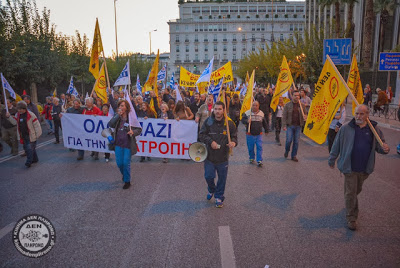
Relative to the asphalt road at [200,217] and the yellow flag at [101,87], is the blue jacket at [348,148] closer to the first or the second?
the asphalt road at [200,217]

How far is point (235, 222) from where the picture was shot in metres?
4.93

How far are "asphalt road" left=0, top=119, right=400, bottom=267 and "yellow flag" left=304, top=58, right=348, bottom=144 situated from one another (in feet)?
3.93

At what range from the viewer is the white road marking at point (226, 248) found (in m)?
3.78

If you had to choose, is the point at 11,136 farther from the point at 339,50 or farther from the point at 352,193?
the point at 339,50

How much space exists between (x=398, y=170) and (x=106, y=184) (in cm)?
664

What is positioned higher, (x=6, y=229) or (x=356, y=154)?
(x=356, y=154)

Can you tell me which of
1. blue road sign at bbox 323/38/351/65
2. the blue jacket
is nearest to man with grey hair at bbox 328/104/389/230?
the blue jacket

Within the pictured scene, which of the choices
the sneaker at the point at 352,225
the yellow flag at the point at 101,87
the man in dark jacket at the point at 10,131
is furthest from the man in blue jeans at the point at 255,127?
the man in dark jacket at the point at 10,131

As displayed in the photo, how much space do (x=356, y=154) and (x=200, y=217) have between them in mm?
2452

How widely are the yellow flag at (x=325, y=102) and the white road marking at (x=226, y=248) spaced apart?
2366mm

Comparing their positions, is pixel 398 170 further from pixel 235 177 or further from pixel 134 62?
pixel 134 62

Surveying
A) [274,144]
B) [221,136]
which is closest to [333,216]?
[221,136]

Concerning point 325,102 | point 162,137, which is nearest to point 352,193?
point 325,102

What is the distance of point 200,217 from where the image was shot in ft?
16.8
